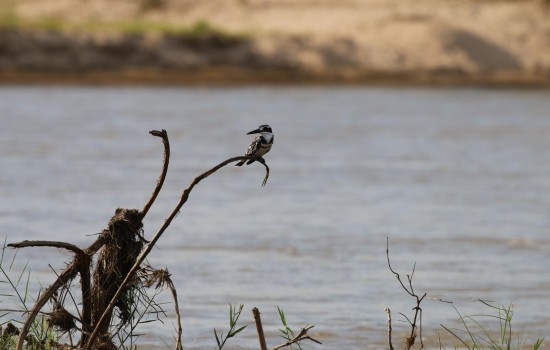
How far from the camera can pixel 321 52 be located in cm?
3681

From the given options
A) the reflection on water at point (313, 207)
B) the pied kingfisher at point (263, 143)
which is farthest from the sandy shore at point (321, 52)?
the pied kingfisher at point (263, 143)

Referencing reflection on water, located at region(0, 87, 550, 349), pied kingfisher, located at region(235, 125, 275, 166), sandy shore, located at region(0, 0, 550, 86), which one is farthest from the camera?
sandy shore, located at region(0, 0, 550, 86)

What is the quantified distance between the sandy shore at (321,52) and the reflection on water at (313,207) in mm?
8924

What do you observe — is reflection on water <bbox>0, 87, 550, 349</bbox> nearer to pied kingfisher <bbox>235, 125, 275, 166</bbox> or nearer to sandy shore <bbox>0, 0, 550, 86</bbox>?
pied kingfisher <bbox>235, 125, 275, 166</bbox>

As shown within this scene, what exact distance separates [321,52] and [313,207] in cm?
2389

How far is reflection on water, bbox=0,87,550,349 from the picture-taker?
876 cm

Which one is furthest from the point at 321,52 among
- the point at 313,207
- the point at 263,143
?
the point at 263,143

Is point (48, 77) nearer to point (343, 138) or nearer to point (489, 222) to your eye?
point (343, 138)

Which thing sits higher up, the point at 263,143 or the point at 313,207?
the point at 313,207

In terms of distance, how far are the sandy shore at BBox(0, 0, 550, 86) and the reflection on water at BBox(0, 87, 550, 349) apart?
29.3ft

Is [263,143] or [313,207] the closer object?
[263,143]

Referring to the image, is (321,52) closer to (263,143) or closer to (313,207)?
(313,207)

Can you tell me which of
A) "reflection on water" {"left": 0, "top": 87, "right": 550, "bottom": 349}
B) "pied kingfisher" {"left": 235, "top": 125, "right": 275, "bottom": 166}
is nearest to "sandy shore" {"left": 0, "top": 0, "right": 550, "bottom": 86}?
"reflection on water" {"left": 0, "top": 87, "right": 550, "bottom": 349}

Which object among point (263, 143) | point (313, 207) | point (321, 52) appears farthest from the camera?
point (321, 52)
